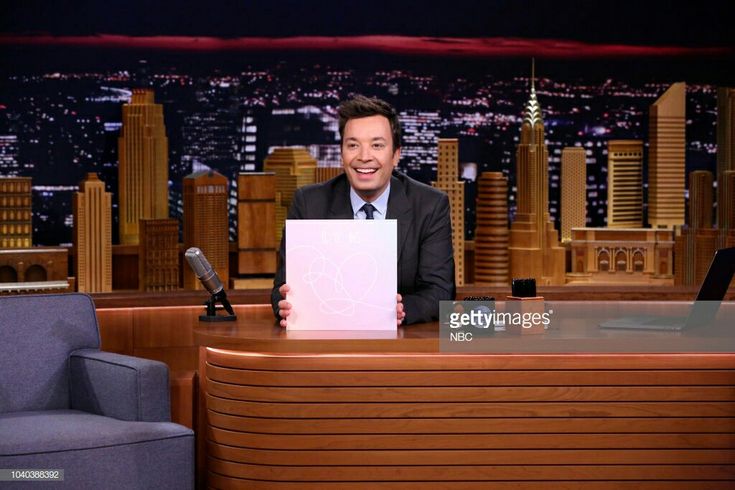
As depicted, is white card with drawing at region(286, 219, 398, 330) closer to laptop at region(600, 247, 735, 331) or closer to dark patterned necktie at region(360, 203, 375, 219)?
dark patterned necktie at region(360, 203, 375, 219)

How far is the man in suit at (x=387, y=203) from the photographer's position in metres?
3.30

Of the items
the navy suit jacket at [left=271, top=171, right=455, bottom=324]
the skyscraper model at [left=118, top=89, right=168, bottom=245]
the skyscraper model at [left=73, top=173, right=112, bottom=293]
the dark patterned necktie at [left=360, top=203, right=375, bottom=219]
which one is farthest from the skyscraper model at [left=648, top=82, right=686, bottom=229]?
the dark patterned necktie at [left=360, top=203, right=375, bottom=219]

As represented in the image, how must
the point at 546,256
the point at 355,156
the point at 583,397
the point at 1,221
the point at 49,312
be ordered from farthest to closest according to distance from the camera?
the point at 546,256
the point at 1,221
the point at 49,312
the point at 355,156
the point at 583,397

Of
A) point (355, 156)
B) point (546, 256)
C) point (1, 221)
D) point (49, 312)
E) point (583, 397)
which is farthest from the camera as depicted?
point (546, 256)

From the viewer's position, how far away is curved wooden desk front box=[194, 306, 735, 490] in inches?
115

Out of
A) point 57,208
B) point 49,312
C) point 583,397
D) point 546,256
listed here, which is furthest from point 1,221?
point 583,397

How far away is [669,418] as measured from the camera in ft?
9.67

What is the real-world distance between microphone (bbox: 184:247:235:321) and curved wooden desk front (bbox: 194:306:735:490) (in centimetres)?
34

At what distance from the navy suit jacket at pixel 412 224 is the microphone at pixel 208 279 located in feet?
0.55

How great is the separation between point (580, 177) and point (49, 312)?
12.5 ft

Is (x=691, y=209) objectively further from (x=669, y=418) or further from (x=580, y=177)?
(x=669, y=418)

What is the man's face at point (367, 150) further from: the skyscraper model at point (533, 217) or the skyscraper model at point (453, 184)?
the skyscraper model at point (533, 217)

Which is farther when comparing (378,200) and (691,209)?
(691,209)

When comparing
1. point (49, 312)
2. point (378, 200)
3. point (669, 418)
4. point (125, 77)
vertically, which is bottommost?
point (669, 418)
